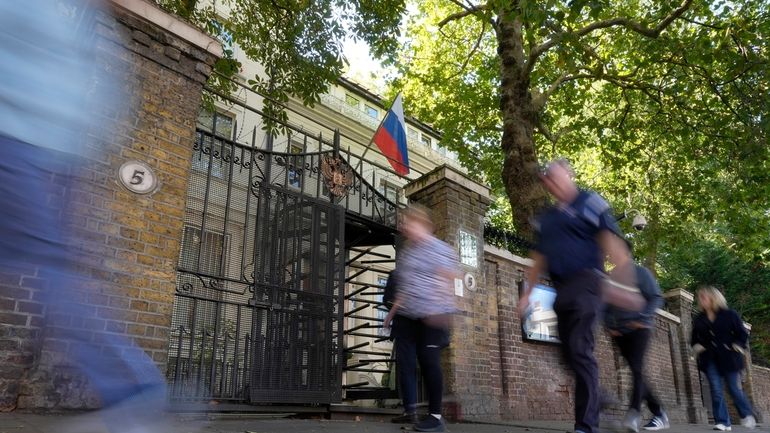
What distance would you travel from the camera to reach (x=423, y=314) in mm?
4988

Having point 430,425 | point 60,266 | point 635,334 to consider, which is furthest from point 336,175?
point 60,266

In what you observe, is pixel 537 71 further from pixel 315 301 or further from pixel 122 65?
pixel 122 65

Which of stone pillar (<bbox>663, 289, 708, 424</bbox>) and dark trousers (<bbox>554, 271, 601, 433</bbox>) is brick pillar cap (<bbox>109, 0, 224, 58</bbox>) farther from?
stone pillar (<bbox>663, 289, 708, 424</bbox>)

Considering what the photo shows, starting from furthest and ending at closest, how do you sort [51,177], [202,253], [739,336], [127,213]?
1. [739,336]
2. [202,253]
3. [127,213]
4. [51,177]

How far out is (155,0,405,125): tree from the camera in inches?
381

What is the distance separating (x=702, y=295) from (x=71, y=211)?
25.2ft

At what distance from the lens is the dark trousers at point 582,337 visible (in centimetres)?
374

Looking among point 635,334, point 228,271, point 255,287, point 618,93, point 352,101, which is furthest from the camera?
point 352,101

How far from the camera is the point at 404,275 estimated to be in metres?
5.18

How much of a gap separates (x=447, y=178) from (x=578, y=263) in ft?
13.5

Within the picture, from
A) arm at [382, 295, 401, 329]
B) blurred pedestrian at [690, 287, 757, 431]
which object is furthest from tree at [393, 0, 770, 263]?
arm at [382, 295, 401, 329]

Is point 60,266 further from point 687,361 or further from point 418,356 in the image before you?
point 687,361

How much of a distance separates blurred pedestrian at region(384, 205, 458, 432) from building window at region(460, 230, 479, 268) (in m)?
2.49

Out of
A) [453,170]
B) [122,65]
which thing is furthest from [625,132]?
[122,65]
